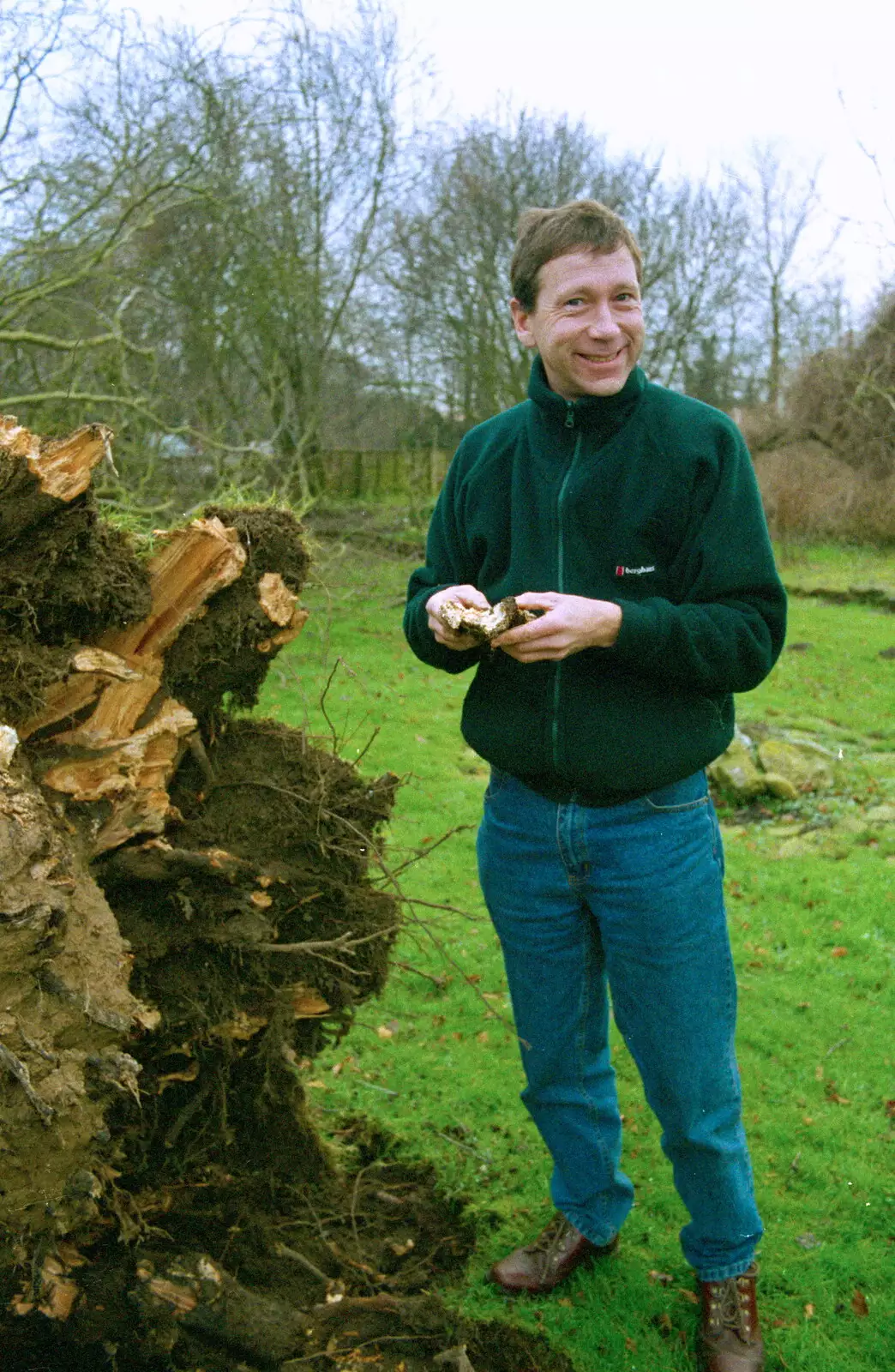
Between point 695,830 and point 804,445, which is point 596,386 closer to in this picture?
point 695,830

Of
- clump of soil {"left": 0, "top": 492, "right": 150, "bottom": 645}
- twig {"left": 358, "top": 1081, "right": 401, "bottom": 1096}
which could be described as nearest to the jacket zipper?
clump of soil {"left": 0, "top": 492, "right": 150, "bottom": 645}

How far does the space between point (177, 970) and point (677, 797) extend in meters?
1.26

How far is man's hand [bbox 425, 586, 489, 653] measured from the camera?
7.82ft

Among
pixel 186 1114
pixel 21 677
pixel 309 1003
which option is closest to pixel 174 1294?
pixel 186 1114

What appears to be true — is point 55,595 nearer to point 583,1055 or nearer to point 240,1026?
point 240,1026

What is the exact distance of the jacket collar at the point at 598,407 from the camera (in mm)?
2467

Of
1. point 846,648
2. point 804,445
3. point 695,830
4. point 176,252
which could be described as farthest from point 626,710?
point 804,445

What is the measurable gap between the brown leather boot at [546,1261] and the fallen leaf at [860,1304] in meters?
0.63

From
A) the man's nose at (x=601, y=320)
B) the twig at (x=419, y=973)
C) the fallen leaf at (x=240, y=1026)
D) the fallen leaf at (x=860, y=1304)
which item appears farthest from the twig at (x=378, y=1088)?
the man's nose at (x=601, y=320)

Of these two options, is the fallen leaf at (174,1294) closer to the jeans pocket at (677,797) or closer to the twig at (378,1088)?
the twig at (378,1088)

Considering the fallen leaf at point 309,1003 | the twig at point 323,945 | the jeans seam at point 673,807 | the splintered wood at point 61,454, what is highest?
the splintered wood at point 61,454

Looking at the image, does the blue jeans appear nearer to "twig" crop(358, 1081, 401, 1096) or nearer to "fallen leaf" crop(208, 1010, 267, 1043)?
"fallen leaf" crop(208, 1010, 267, 1043)

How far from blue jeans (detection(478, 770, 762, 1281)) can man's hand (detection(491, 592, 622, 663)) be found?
0.41 metres

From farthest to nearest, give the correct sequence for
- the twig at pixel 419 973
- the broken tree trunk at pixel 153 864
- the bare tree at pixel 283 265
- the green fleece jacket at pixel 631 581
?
the bare tree at pixel 283 265 < the twig at pixel 419 973 < the green fleece jacket at pixel 631 581 < the broken tree trunk at pixel 153 864
